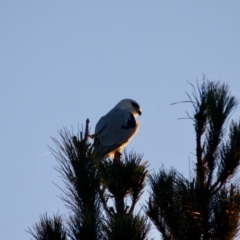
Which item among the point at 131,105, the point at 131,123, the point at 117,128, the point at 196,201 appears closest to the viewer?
the point at 196,201

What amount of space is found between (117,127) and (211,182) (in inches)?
252

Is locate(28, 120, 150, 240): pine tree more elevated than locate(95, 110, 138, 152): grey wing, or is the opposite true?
locate(95, 110, 138, 152): grey wing

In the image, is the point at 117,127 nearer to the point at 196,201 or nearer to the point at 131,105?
the point at 131,105

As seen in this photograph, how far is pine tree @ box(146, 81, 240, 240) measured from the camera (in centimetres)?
451

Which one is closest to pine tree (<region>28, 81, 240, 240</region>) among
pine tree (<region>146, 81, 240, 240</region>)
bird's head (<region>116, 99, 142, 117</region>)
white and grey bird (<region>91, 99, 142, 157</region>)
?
pine tree (<region>146, 81, 240, 240</region>)

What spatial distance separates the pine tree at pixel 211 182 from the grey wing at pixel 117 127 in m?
Result: 5.57

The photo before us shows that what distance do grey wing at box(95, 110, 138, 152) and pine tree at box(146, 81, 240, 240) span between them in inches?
219

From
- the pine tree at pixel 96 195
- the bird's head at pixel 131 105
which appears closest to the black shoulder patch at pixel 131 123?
the bird's head at pixel 131 105

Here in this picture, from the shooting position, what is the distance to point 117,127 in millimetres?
10914

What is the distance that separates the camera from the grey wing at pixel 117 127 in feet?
34.7

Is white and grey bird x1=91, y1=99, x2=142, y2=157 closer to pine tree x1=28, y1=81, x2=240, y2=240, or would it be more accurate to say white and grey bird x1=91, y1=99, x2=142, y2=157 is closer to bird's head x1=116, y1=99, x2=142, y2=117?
bird's head x1=116, y1=99, x2=142, y2=117

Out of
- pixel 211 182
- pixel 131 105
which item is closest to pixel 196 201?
pixel 211 182

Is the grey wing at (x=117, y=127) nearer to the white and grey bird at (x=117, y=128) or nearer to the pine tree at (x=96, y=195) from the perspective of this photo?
the white and grey bird at (x=117, y=128)

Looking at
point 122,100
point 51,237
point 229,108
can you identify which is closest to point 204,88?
point 229,108
